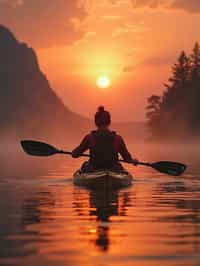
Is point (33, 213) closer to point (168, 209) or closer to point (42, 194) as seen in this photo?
point (168, 209)

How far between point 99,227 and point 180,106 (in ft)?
363

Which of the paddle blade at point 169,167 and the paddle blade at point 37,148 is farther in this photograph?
the paddle blade at point 37,148

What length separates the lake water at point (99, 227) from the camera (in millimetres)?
8047

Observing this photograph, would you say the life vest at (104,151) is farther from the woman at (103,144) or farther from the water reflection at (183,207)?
the water reflection at (183,207)

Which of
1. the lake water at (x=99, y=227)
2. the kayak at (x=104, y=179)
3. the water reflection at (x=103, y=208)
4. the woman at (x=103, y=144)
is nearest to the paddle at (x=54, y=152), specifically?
the kayak at (x=104, y=179)

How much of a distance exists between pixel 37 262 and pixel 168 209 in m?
5.82

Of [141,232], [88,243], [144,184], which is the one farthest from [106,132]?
[88,243]

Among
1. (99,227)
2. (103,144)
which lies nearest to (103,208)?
(99,227)

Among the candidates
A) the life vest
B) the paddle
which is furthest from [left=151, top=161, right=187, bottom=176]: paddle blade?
the life vest

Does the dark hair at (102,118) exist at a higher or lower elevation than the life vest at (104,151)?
higher

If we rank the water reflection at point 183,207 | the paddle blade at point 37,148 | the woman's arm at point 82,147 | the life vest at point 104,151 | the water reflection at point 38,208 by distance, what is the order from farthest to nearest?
1. the paddle blade at point 37,148
2. the woman's arm at point 82,147
3. the life vest at point 104,151
4. the water reflection at point 38,208
5. the water reflection at point 183,207

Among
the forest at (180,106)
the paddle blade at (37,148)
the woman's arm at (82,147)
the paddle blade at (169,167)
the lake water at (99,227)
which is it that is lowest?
the lake water at (99,227)

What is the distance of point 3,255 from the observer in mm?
8133

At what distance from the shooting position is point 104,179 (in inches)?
681
